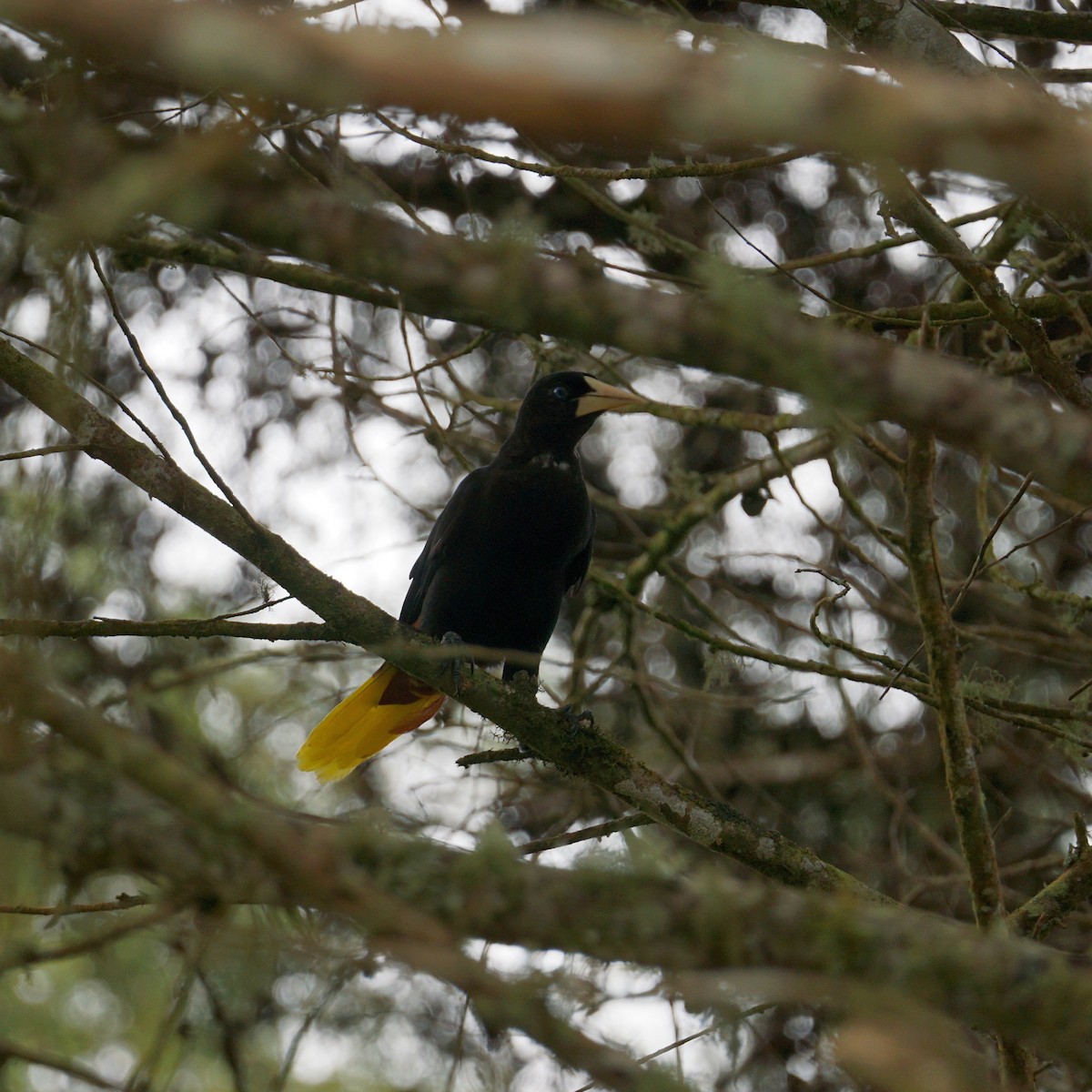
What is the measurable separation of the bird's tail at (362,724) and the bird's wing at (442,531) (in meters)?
0.34

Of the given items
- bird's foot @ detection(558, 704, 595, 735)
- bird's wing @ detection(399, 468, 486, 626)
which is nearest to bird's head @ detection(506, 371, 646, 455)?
bird's wing @ detection(399, 468, 486, 626)

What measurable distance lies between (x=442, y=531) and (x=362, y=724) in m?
0.81

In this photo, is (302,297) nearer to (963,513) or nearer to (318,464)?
(318,464)

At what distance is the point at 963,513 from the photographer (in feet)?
18.8

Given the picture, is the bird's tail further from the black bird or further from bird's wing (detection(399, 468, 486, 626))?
bird's wing (detection(399, 468, 486, 626))

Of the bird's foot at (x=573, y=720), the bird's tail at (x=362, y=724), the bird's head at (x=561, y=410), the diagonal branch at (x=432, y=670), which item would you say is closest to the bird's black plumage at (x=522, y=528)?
the bird's head at (x=561, y=410)

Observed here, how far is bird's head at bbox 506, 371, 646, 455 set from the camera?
438cm

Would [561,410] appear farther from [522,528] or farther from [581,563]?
[581,563]

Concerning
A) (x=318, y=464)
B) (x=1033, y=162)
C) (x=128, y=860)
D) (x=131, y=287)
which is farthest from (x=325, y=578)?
(x=131, y=287)

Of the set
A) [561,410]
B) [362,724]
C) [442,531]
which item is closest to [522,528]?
[442,531]

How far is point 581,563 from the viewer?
4.64m

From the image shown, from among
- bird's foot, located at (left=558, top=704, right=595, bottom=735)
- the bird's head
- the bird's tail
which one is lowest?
bird's foot, located at (left=558, top=704, right=595, bottom=735)

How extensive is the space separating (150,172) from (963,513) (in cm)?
500

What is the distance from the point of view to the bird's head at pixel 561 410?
14.4ft
